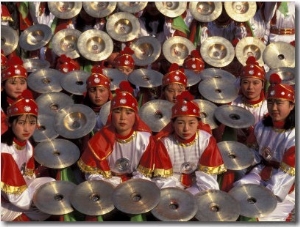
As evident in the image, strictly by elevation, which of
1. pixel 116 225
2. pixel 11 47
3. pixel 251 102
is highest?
pixel 11 47

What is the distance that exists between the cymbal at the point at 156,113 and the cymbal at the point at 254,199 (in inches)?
47.0

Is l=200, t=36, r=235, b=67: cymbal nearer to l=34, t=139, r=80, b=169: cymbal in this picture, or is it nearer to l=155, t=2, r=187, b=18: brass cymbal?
l=155, t=2, r=187, b=18: brass cymbal

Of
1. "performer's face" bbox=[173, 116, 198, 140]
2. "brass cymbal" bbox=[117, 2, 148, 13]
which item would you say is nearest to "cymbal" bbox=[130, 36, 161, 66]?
"brass cymbal" bbox=[117, 2, 148, 13]

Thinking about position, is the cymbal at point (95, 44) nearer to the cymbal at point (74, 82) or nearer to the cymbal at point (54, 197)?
the cymbal at point (74, 82)

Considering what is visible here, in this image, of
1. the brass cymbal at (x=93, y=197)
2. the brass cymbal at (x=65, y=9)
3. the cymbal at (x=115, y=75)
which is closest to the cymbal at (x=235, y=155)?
the brass cymbal at (x=93, y=197)

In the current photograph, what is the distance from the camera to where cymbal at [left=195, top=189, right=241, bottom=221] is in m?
4.14

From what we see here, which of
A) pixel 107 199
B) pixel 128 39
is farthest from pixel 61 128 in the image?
pixel 128 39

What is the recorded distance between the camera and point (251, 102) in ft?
18.8

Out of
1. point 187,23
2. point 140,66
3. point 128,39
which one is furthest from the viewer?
point 187,23

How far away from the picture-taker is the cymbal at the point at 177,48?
24.1ft

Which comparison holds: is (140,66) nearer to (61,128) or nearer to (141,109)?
(141,109)

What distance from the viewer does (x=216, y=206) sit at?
4.23 metres

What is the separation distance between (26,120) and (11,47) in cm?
313

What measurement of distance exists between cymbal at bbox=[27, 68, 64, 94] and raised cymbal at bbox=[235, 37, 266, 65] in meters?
2.62
